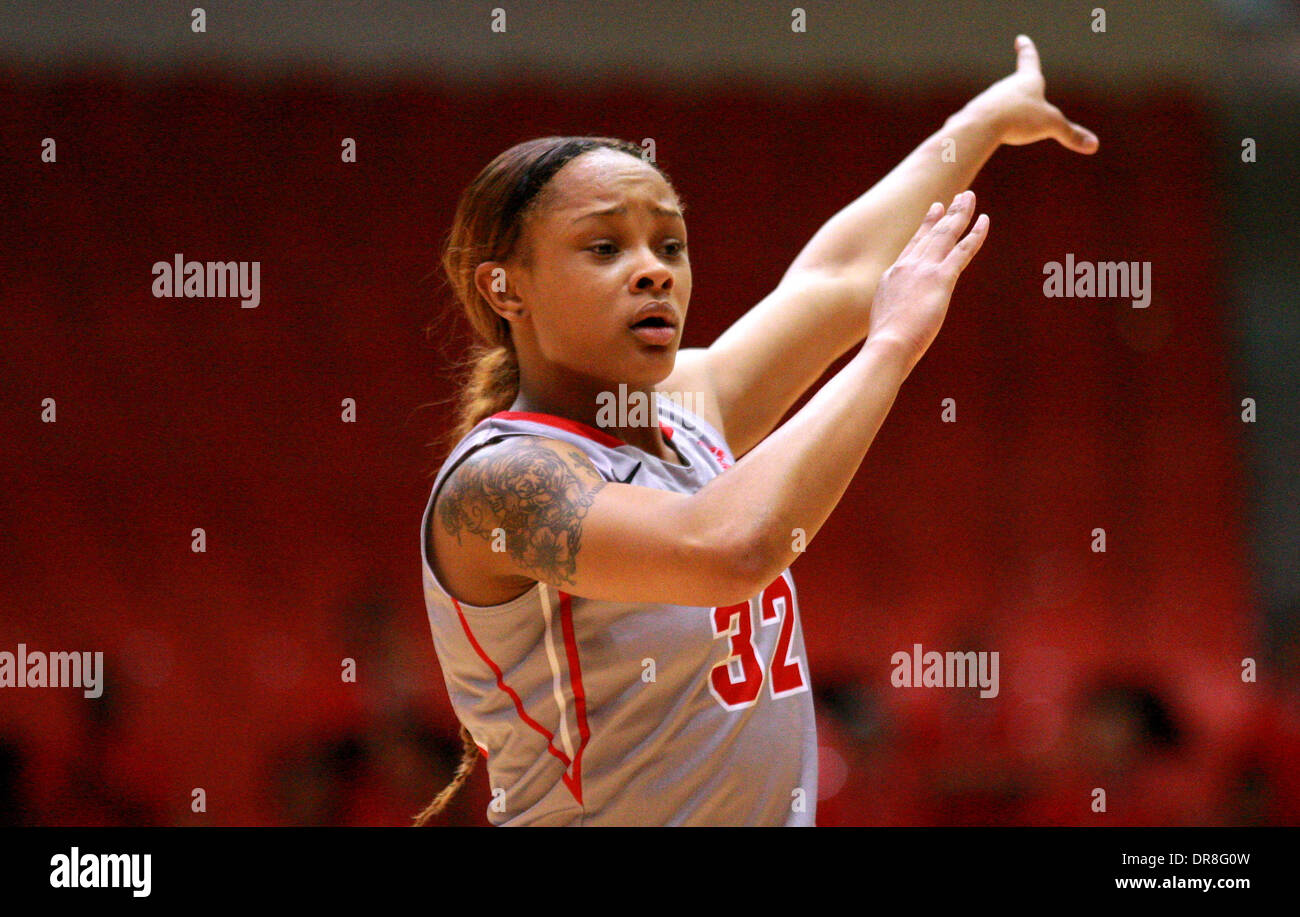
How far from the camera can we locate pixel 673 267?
1.57m

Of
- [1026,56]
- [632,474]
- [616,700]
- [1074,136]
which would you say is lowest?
[616,700]

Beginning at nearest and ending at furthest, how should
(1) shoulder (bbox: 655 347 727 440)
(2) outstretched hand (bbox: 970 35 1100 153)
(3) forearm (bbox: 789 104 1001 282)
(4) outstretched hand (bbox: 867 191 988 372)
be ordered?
(4) outstretched hand (bbox: 867 191 988 372) → (1) shoulder (bbox: 655 347 727 440) → (3) forearm (bbox: 789 104 1001 282) → (2) outstretched hand (bbox: 970 35 1100 153)

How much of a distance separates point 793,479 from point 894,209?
0.86 m

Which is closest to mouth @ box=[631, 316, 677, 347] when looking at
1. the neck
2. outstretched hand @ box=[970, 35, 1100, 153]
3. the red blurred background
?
the neck

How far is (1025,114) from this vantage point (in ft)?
7.08

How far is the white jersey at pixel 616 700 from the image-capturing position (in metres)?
1.48

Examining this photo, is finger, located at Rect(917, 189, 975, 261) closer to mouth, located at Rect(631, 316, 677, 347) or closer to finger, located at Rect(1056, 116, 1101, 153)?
mouth, located at Rect(631, 316, 677, 347)

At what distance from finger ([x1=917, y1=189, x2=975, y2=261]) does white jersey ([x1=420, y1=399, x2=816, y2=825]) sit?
43 centimetres

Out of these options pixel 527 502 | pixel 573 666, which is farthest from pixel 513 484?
pixel 573 666

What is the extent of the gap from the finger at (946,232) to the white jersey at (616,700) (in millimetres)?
433

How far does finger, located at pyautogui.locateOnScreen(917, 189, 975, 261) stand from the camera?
1.50 metres

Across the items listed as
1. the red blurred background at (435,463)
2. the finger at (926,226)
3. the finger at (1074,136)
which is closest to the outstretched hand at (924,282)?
the finger at (926,226)

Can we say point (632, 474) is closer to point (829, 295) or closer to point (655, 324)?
point (655, 324)

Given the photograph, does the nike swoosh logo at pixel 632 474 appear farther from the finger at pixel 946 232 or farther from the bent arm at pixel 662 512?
the finger at pixel 946 232
